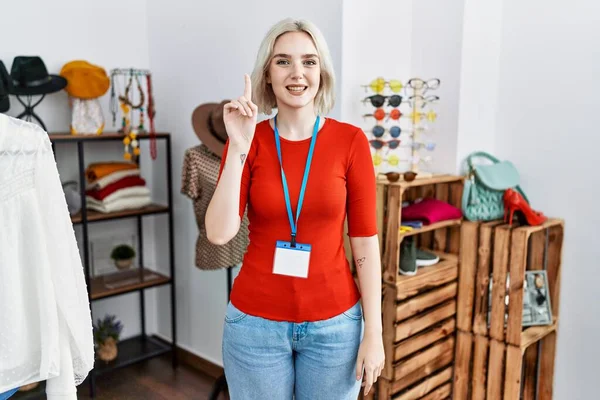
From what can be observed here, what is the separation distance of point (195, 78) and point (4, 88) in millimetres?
927

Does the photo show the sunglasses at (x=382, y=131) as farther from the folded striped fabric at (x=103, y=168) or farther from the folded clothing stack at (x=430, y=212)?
the folded striped fabric at (x=103, y=168)

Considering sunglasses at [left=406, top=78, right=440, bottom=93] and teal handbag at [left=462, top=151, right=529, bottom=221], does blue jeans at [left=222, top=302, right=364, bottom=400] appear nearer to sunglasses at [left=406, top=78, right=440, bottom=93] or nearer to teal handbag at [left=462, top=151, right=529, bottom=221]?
teal handbag at [left=462, top=151, right=529, bottom=221]

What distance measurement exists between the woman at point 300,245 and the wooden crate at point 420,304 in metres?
0.74

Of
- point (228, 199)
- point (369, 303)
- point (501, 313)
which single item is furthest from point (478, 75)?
point (228, 199)

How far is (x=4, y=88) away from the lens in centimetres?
257

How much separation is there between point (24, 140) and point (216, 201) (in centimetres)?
46

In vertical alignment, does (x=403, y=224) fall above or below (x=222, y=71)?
below

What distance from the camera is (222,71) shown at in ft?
9.55

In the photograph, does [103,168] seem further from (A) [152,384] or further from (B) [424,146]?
(B) [424,146]

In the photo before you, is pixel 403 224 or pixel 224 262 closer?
pixel 403 224

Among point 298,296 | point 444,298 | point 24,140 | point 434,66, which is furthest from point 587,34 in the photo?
point 24,140

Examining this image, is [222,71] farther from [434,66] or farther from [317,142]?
[317,142]

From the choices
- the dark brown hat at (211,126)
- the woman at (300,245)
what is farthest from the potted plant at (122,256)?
the woman at (300,245)

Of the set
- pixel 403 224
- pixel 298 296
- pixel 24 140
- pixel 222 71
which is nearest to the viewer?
pixel 24 140
